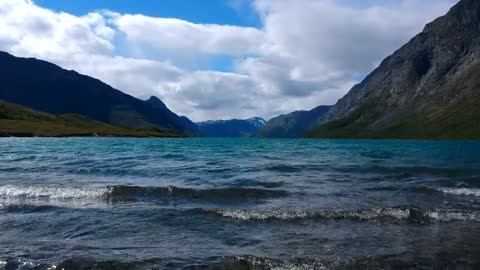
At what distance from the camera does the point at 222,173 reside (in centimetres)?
5019

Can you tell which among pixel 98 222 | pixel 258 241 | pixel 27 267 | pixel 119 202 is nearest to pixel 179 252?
pixel 258 241

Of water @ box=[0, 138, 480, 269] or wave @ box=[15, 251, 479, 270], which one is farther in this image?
water @ box=[0, 138, 480, 269]

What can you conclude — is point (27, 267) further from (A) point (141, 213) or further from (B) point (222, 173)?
(B) point (222, 173)

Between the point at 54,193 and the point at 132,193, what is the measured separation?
18.1 ft

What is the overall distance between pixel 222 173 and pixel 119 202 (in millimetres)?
20207

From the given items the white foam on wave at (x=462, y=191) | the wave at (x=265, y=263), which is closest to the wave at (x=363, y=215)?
the wave at (x=265, y=263)

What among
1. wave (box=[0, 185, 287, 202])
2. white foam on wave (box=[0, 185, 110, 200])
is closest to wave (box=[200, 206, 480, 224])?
wave (box=[0, 185, 287, 202])

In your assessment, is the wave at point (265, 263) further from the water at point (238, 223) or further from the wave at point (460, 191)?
the wave at point (460, 191)

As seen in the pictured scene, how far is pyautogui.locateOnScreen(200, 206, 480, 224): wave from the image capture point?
25.3m

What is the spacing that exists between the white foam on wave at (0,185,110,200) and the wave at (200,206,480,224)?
407 inches

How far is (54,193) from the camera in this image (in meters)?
33.7

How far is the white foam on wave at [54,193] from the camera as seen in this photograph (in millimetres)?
32812

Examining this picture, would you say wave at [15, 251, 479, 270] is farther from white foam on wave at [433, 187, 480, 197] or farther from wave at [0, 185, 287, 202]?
white foam on wave at [433, 187, 480, 197]

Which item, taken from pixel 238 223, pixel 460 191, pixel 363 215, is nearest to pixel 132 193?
pixel 238 223
